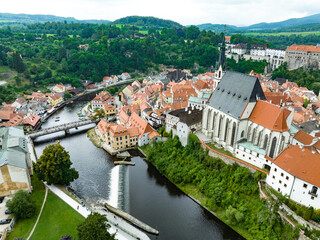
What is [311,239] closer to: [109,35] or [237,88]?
[237,88]

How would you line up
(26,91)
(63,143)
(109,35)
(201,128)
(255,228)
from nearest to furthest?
(255,228) < (201,128) < (63,143) < (26,91) < (109,35)

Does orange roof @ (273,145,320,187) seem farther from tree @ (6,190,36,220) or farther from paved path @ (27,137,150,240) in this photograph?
tree @ (6,190,36,220)

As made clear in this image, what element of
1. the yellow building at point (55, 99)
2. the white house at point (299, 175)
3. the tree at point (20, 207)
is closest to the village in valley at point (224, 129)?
the white house at point (299, 175)

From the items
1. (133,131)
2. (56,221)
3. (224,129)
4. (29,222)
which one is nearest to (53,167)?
(29,222)

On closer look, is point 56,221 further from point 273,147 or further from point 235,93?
point 235,93

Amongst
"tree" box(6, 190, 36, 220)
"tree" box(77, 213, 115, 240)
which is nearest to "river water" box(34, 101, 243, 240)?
"tree" box(6, 190, 36, 220)

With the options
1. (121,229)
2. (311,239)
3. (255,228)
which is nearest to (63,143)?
(121,229)
